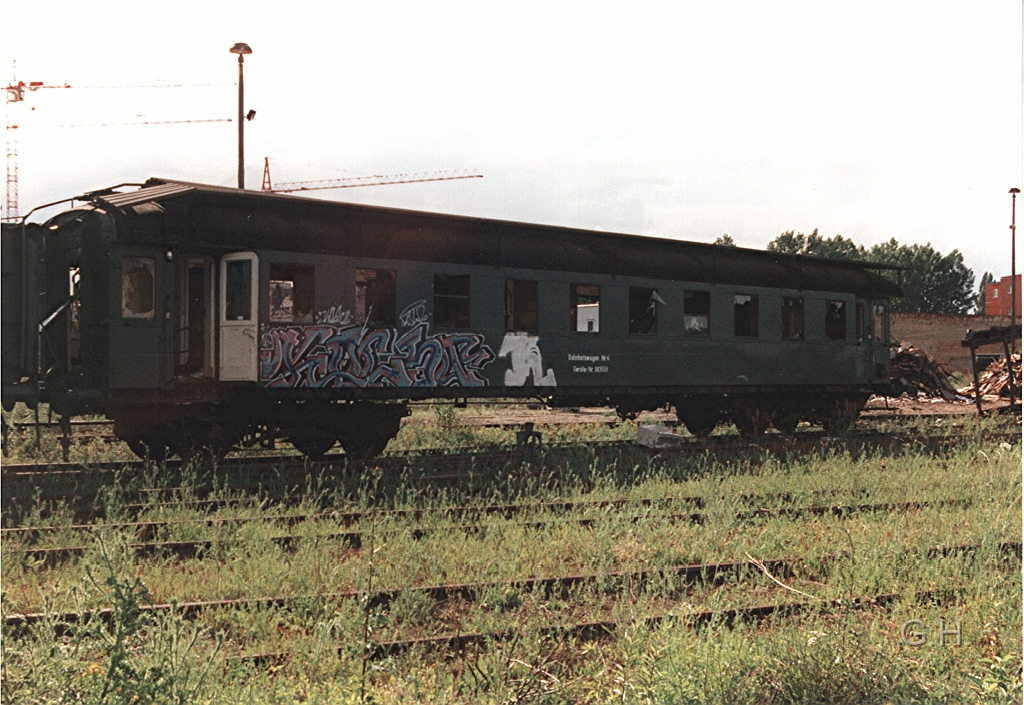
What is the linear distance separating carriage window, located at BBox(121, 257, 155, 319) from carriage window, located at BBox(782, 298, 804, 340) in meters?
12.0

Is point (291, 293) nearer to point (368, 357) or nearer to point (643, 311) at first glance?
point (368, 357)

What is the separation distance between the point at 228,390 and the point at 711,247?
9.45 m

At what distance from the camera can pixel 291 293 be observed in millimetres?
11766

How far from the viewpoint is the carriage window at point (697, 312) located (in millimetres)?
15648

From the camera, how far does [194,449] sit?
1173cm

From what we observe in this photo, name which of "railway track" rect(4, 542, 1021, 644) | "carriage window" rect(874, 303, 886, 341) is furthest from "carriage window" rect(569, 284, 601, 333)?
"carriage window" rect(874, 303, 886, 341)

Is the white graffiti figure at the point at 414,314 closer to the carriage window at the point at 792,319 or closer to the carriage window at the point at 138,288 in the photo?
the carriage window at the point at 138,288

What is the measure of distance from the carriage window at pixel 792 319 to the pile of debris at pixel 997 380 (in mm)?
16818

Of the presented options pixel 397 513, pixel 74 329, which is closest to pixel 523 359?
pixel 397 513

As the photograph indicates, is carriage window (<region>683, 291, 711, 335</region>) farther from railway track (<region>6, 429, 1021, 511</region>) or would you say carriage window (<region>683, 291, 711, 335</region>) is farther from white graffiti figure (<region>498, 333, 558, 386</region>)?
white graffiti figure (<region>498, 333, 558, 386</region>)

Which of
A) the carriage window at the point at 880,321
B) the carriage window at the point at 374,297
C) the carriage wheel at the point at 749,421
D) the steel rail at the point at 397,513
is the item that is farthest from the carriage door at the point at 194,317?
the carriage window at the point at 880,321

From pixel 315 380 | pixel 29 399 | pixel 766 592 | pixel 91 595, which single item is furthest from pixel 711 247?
pixel 91 595

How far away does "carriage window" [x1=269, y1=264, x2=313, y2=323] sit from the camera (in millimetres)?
11617

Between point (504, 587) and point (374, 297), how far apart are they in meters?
6.99
